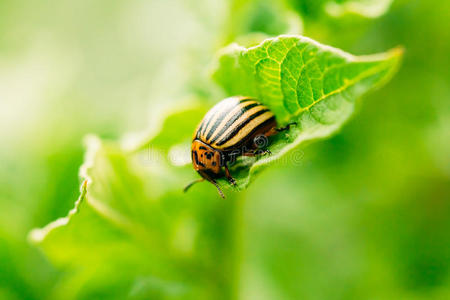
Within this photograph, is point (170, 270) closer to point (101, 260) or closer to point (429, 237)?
point (101, 260)

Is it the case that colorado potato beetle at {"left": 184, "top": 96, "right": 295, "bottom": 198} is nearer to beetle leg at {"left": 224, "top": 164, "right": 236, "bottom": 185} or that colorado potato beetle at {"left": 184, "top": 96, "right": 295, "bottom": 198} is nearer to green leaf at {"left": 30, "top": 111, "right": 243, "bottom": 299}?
beetle leg at {"left": 224, "top": 164, "right": 236, "bottom": 185}

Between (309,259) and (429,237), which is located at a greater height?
(309,259)

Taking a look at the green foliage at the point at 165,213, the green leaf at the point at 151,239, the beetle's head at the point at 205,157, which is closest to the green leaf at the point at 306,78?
the green foliage at the point at 165,213

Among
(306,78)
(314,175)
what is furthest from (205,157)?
(314,175)

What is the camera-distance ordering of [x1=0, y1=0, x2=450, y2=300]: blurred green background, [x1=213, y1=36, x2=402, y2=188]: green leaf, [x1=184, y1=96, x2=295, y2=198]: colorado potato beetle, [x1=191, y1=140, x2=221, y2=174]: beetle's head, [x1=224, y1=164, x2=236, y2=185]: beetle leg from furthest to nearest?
[x1=0, y1=0, x2=450, y2=300]: blurred green background
[x1=191, y1=140, x2=221, y2=174]: beetle's head
[x1=184, y1=96, x2=295, y2=198]: colorado potato beetle
[x1=224, y1=164, x2=236, y2=185]: beetle leg
[x1=213, y1=36, x2=402, y2=188]: green leaf

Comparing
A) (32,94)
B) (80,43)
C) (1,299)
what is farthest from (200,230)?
(80,43)

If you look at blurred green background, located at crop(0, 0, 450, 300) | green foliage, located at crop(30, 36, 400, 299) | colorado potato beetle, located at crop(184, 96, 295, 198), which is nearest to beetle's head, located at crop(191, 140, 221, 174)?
colorado potato beetle, located at crop(184, 96, 295, 198)

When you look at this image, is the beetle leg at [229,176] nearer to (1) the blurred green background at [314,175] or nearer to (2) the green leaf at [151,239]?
(2) the green leaf at [151,239]
